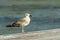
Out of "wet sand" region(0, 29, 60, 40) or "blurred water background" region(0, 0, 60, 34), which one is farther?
"blurred water background" region(0, 0, 60, 34)

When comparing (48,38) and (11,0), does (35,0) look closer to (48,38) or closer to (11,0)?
(11,0)

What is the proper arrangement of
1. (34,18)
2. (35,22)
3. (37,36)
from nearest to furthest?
(37,36) → (35,22) → (34,18)

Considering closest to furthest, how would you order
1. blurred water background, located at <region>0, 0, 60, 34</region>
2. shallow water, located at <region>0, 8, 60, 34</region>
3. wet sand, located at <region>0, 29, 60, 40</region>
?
wet sand, located at <region>0, 29, 60, 40</region> → shallow water, located at <region>0, 8, 60, 34</region> → blurred water background, located at <region>0, 0, 60, 34</region>

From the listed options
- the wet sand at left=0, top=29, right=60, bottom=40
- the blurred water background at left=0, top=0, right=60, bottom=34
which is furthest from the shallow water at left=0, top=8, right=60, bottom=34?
the wet sand at left=0, top=29, right=60, bottom=40

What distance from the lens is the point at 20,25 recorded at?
9297mm

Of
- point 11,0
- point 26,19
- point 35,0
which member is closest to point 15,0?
point 11,0

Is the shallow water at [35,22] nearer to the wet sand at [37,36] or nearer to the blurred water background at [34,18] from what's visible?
the blurred water background at [34,18]

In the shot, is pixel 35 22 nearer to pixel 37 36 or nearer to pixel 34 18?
pixel 34 18

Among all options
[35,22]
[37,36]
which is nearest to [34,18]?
[35,22]

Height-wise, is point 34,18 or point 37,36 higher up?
point 34,18

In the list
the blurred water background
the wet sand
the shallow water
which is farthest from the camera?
the blurred water background

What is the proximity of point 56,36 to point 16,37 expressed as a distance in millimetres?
809

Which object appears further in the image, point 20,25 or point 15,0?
point 15,0

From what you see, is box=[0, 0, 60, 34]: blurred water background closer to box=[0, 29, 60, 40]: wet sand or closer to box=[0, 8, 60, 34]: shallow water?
box=[0, 8, 60, 34]: shallow water
